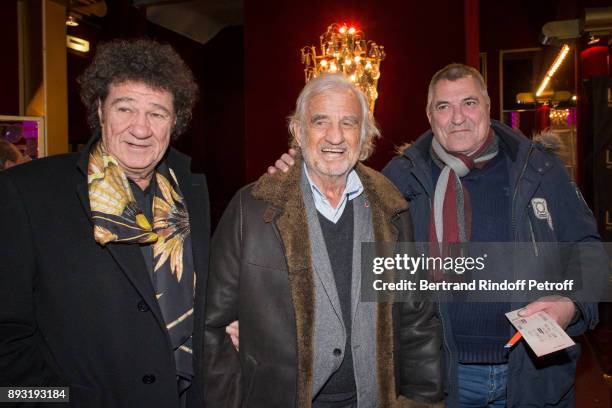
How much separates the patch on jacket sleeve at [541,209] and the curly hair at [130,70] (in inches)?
60.6

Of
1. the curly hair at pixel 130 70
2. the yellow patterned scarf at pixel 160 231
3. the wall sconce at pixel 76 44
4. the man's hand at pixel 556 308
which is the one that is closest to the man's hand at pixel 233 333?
the yellow patterned scarf at pixel 160 231

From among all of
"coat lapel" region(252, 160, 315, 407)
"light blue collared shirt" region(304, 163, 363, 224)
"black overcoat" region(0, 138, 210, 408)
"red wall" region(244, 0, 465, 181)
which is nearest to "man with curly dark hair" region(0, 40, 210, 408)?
"black overcoat" region(0, 138, 210, 408)

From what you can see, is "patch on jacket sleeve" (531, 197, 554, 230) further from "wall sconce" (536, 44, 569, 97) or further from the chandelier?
"wall sconce" (536, 44, 569, 97)

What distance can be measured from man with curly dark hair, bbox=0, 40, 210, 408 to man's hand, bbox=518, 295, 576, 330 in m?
1.29

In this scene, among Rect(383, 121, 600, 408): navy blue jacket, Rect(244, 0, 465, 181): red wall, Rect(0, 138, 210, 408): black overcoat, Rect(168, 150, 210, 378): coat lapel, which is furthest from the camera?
Result: Rect(244, 0, 465, 181): red wall

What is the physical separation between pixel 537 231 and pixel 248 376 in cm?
133

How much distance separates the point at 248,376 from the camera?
1.73 metres

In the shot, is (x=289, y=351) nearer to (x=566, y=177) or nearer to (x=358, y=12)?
(x=566, y=177)

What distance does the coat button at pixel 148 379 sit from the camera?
1.66 m

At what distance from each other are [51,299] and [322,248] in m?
0.92

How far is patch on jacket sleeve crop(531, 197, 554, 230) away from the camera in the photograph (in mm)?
2070

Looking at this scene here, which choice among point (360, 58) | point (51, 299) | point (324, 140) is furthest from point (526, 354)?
point (360, 58)

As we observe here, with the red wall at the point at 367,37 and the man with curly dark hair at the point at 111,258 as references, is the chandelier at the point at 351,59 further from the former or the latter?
the man with curly dark hair at the point at 111,258

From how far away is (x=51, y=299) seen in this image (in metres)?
1.58
